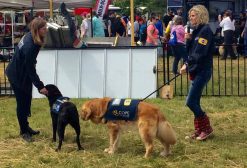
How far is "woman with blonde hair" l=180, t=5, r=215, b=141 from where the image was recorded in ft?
22.8

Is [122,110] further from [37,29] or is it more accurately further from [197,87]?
[37,29]

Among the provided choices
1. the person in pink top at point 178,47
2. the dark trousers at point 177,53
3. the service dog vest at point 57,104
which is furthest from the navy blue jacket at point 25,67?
the dark trousers at point 177,53

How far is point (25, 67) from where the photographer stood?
23.5 ft

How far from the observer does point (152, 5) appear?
169 ft

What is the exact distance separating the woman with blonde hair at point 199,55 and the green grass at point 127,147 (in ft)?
1.76

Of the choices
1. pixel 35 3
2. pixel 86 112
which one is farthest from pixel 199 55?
pixel 35 3

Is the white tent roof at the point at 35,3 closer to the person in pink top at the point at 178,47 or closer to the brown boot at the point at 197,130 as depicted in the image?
the person in pink top at the point at 178,47

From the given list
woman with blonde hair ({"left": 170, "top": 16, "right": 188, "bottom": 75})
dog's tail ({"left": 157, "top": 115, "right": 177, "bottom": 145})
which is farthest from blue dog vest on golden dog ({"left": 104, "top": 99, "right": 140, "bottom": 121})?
woman with blonde hair ({"left": 170, "top": 16, "right": 188, "bottom": 75})

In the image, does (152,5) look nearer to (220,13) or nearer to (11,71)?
(220,13)

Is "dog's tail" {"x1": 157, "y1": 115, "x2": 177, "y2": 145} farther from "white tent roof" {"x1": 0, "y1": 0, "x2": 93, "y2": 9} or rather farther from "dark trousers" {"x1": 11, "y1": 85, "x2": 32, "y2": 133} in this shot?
"white tent roof" {"x1": 0, "y1": 0, "x2": 93, "y2": 9}

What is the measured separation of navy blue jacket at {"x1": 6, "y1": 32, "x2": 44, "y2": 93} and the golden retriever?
99 cm

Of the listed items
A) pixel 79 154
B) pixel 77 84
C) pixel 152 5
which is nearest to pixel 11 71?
pixel 79 154

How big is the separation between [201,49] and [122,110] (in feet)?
4.78

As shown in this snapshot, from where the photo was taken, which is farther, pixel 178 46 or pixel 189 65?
pixel 178 46
